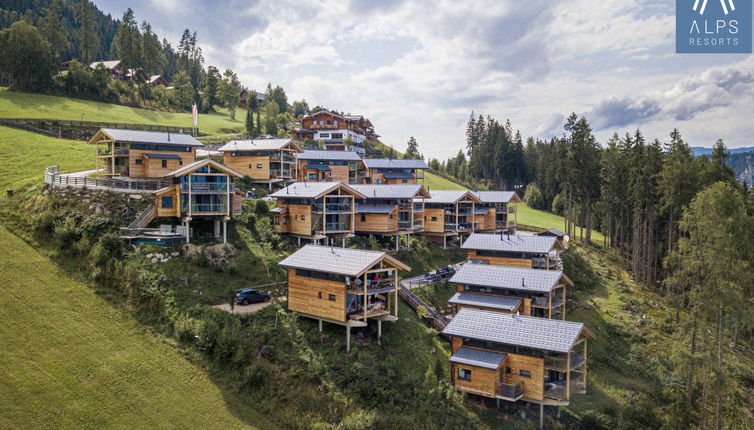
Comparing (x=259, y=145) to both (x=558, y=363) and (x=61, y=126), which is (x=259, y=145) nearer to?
(x=61, y=126)

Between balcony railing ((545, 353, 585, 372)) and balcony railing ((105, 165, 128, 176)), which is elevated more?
balcony railing ((105, 165, 128, 176))

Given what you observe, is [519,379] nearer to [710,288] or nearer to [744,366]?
[710,288]

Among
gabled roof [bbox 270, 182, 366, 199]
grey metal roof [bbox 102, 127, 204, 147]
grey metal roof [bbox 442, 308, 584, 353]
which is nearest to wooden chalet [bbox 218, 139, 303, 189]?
grey metal roof [bbox 102, 127, 204, 147]

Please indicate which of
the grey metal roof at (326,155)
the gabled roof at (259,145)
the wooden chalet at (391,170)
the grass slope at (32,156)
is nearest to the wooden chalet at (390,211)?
the gabled roof at (259,145)

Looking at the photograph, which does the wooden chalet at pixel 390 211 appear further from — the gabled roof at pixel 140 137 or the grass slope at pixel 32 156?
the grass slope at pixel 32 156

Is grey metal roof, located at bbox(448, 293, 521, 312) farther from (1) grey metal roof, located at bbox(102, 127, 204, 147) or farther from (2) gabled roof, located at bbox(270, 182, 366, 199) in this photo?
(1) grey metal roof, located at bbox(102, 127, 204, 147)

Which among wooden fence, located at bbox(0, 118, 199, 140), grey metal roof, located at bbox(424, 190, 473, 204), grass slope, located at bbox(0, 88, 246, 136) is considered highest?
grass slope, located at bbox(0, 88, 246, 136)

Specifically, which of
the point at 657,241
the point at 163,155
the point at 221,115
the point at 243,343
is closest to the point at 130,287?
the point at 243,343
